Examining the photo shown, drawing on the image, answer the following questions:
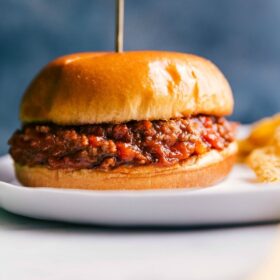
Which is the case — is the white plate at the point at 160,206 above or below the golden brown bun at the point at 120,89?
below

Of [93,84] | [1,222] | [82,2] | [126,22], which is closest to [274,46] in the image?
[126,22]

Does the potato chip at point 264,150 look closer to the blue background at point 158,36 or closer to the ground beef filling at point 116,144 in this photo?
the ground beef filling at point 116,144

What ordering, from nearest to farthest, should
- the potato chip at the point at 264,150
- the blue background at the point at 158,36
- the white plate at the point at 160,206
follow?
1. the white plate at the point at 160,206
2. the potato chip at the point at 264,150
3. the blue background at the point at 158,36

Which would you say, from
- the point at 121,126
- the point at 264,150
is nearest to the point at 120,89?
the point at 121,126

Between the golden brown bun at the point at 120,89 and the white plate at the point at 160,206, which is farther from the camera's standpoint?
the golden brown bun at the point at 120,89

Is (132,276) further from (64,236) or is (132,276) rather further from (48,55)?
(48,55)

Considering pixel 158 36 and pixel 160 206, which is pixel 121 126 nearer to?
pixel 160 206

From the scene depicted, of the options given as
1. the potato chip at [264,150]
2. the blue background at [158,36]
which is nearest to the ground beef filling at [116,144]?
the potato chip at [264,150]
